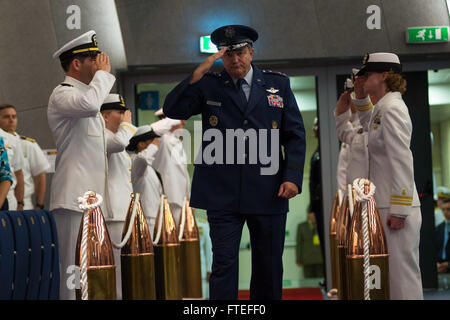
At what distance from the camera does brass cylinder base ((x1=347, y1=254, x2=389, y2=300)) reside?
3646 millimetres

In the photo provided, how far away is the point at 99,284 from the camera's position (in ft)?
11.0

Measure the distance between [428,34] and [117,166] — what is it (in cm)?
Answer: 218

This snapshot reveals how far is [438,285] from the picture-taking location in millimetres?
6684

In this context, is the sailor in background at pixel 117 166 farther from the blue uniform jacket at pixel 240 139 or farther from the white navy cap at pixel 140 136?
the blue uniform jacket at pixel 240 139

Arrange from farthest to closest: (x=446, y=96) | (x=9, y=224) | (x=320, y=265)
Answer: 1. (x=320, y=265)
2. (x=446, y=96)
3. (x=9, y=224)

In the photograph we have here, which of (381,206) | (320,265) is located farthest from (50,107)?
(320,265)

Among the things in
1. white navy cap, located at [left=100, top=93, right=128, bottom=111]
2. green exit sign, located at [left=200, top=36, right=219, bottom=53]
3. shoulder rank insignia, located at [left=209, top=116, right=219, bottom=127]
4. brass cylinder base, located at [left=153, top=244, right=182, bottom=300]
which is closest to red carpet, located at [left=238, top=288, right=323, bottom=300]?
brass cylinder base, located at [left=153, top=244, right=182, bottom=300]

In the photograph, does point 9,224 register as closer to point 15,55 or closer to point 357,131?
point 15,55

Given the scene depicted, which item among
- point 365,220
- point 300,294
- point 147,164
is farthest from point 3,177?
point 300,294

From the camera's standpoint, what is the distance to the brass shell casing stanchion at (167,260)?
514 centimetres

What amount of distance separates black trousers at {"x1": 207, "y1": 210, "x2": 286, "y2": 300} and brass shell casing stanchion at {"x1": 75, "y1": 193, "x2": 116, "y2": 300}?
1.59ft

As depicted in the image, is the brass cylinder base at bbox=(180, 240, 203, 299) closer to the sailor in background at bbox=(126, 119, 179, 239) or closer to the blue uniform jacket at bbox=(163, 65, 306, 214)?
the sailor in background at bbox=(126, 119, 179, 239)

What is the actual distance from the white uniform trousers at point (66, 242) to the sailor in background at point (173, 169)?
2.48 meters
